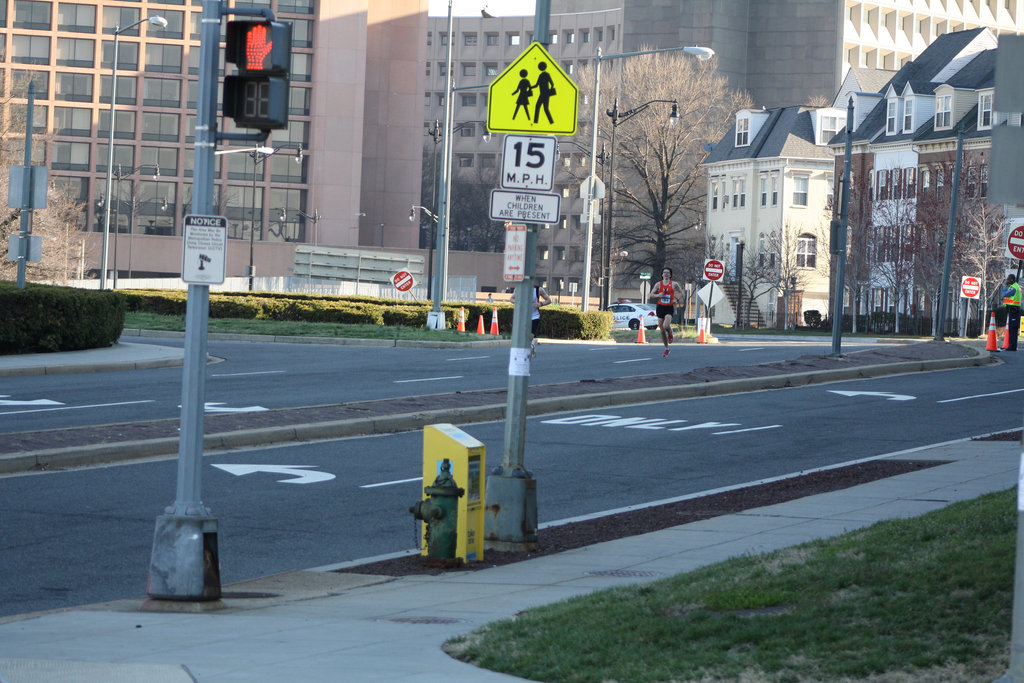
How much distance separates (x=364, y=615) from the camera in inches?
339

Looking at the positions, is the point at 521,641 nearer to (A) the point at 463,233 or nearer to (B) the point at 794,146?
(B) the point at 794,146

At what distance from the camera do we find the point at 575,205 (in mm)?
124625

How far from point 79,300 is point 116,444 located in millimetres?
14021

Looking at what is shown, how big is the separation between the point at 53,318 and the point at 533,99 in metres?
18.9

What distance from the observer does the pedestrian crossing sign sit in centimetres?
1116

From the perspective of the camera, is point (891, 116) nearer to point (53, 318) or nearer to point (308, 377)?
point (53, 318)

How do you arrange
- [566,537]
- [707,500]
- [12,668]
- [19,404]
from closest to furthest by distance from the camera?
1. [12,668]
2. [566,537]
3. [707,500]
4. [19,404]

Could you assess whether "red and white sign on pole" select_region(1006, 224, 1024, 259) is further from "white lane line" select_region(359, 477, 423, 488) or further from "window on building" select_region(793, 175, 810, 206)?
"window on building" select_region(793, 175, 810, 206)

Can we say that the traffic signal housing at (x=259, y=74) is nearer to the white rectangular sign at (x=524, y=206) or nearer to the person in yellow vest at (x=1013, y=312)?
the white rectangular sign at (x=524, y=206)

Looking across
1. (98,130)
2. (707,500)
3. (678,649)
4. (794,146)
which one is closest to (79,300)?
(707,500)

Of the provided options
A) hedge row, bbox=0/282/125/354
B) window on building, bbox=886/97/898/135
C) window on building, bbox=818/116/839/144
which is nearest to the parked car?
window on building, bbox=886/97/898/135

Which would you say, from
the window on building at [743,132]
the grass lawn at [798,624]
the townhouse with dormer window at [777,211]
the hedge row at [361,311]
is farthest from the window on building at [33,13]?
the grass lawn at [798,624]

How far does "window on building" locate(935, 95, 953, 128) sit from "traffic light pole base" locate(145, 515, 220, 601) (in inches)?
2464

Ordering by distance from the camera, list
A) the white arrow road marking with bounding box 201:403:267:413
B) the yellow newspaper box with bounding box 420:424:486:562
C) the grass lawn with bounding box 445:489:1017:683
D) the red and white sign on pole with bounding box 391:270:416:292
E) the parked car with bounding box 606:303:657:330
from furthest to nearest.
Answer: the parked car with bounding box 606:303:657:330 → the red and white sign on pole with bounding box 391:270:416:292 → the white arrow road marking with bounding box 201:403:267:413 → the yellow newspaper box with bounding box 420:424:486:562 → the grass lawn with bounding box 445:489:1017:683
